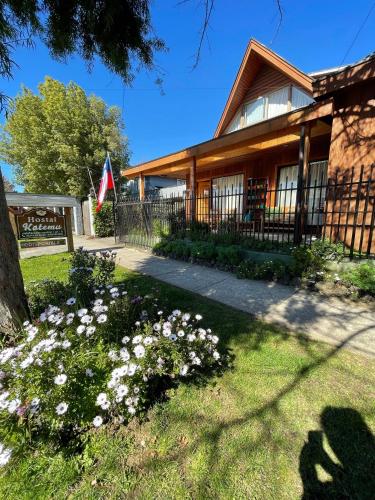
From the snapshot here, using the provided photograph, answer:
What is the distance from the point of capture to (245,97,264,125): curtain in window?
9156 mm

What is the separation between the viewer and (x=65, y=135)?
55.5 feet

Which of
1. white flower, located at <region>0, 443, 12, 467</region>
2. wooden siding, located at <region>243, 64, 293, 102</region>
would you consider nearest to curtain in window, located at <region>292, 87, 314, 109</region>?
wooden siding, located at <region>243, 64, 293, 102</region>

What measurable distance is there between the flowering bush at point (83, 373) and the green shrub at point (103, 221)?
1200 centimetres

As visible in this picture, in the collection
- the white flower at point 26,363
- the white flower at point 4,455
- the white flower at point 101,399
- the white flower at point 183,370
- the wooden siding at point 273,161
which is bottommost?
the white flower at point 4,455

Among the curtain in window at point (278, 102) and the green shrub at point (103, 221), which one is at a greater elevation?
the curtain in window at point (278, 102)

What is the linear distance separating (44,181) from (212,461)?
73.4ft

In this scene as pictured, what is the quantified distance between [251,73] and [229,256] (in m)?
8.11

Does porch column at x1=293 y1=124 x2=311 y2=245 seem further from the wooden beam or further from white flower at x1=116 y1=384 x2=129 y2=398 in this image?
the wooden beam

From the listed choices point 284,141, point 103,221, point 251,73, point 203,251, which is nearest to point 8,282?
point 203,251

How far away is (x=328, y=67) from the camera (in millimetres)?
8578

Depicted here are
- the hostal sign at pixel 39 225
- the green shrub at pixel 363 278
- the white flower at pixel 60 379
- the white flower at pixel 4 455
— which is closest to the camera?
the white flower at pixel 4 455

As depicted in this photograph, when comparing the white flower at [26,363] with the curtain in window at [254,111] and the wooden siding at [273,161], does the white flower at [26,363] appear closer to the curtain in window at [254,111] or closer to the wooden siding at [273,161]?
the wooden siding at [273,161]

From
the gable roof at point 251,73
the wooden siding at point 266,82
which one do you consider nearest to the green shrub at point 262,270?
Result: the gable roof at point 251,73

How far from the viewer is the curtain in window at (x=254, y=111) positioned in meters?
9.16
